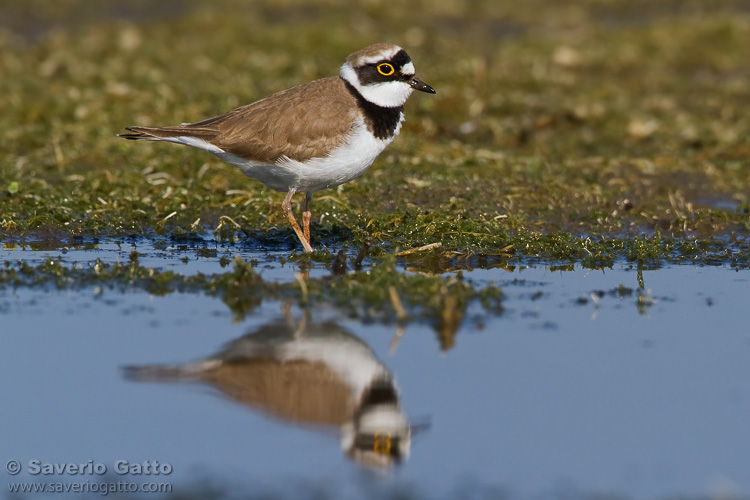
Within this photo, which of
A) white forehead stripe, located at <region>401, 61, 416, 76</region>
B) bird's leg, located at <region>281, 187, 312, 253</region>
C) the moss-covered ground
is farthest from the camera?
the moss-covered ground

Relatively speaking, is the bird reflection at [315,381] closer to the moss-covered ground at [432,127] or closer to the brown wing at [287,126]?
the moss-covered ground at [432,127]

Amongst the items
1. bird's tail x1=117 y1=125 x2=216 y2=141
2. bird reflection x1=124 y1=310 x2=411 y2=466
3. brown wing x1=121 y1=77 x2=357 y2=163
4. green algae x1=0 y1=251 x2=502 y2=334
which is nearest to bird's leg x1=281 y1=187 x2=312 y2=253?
brown wing x1=121 y1=77 x2=357 y2=163

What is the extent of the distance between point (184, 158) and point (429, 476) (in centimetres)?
814

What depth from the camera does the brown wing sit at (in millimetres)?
8742

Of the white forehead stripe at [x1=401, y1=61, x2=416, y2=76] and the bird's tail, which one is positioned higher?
the white forehead stripe at [x1=401, y1=61, x2=416, y2=76]

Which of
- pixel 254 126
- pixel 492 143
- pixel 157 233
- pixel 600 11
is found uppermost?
pixel 600 11

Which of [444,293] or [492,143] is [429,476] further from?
[492,143]

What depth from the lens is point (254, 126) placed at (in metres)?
9.03

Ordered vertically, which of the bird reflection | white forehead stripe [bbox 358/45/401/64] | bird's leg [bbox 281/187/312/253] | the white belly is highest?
white forehead stripe [bbox 358/45/401/64]

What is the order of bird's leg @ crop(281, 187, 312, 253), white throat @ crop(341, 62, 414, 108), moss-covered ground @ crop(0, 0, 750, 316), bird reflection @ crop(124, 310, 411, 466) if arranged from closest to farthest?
bird reflection @ crop(124, 310, 411, 466) < white throat @ crop(341, 62, 414, 108) < bird's leg @ crop(281, 187, 312, 253) < moss-covered ground @ crop(0, 0, 750, 316)

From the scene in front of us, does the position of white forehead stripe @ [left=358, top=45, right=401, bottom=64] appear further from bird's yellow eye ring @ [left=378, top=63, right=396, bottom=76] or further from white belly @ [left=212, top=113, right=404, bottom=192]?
white belly @ [left=212, top=113, right=404, bottom=192]

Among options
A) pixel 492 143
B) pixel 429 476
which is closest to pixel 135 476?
pixel 429 476

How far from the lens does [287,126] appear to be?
350 inches

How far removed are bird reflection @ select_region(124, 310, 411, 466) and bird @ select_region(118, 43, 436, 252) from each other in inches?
88.9
